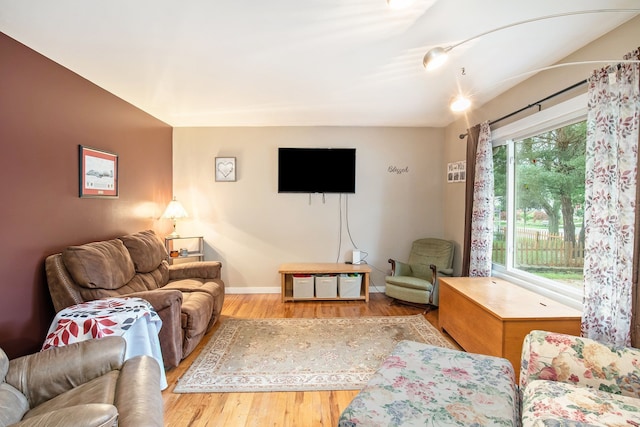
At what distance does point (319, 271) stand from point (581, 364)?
271 cm

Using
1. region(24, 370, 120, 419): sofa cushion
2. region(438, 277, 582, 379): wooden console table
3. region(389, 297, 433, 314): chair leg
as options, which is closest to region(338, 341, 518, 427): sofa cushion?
region(438, 277, 582, 379): wooden console table

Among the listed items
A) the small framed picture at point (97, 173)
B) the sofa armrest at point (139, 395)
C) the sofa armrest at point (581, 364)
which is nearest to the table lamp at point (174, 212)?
the small framed picture at point (97, 173)

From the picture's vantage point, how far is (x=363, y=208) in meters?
4.30

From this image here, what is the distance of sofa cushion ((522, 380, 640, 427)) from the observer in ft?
3.85

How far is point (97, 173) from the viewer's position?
8.90 ft

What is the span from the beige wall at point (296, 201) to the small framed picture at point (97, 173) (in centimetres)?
129

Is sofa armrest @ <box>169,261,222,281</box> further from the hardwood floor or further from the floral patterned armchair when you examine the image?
the floral patterned armchair

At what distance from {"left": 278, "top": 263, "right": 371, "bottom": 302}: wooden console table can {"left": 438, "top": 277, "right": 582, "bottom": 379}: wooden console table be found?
1121 millimetres

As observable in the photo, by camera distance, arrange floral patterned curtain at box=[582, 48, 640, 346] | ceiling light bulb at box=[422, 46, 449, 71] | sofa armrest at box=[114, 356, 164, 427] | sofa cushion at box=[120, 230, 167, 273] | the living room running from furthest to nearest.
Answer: the living room
sofa cushion at box=[120, 230, 167, 273]
floral patterned curtain at box=[582, 48, 640, 346]
ceiling light bulb at box=[422, 46, 449, 71]
sofa armrest at box=[114, 356, 164, 427]

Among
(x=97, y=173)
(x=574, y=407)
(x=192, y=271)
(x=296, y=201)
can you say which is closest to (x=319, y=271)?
(x=296, y=201)

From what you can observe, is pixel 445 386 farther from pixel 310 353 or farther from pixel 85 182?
pixel 85 182

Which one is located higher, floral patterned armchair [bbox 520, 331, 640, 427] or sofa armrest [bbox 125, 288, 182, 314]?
sofa armrest [bbox 125, 288, 182, 314]

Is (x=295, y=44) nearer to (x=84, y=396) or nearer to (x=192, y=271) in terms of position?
(x=84, y=396)

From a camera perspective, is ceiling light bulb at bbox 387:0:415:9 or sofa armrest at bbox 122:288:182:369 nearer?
ceiling light bulb at bbox 387:0:415:9
